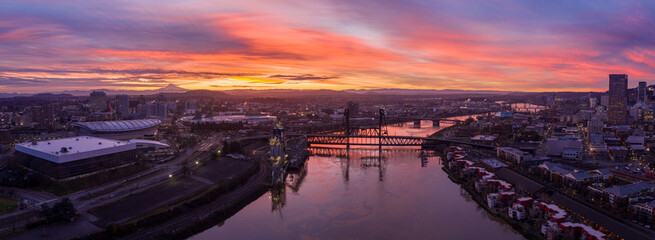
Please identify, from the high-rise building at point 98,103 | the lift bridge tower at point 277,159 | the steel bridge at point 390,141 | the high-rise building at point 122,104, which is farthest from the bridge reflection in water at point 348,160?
the high-rise building at point 98,103

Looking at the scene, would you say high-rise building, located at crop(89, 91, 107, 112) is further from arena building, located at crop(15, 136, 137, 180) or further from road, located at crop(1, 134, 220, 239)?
road, located at crop(1, 134, 220, 239)

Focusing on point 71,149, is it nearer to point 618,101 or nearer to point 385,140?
point 385,140

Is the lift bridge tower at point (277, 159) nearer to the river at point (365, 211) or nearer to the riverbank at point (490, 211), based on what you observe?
the river at point (365, 211)

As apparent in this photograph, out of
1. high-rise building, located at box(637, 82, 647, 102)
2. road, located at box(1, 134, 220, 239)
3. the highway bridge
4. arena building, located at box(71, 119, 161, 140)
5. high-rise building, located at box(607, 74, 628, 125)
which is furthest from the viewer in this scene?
high-rise building, located at box(637, 82, 647, 102)

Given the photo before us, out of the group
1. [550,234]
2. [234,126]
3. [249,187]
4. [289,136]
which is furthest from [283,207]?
[234,126]

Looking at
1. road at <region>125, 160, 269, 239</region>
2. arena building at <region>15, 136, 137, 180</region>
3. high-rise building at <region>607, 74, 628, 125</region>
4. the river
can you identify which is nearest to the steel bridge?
the river

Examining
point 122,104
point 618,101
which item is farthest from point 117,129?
point 618,101
